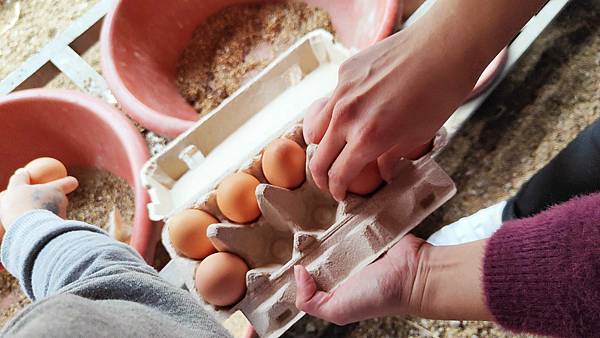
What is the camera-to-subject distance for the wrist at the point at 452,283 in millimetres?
554

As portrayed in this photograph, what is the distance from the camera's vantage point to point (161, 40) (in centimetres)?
110

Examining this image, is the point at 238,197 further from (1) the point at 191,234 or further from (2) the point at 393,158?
(2) the point at 393,158

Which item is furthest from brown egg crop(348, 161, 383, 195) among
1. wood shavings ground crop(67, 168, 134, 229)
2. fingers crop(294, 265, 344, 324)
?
wood shavings ground crop(67, 168, 134, 229)

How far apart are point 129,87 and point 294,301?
50 cm

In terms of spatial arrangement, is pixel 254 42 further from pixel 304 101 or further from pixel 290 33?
pixel 304 101

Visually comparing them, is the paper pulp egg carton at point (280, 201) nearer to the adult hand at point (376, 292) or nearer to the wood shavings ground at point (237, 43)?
the adult hand at point (376, 292)

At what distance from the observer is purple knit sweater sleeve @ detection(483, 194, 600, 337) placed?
18.9 inches

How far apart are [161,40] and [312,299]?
0.68 m

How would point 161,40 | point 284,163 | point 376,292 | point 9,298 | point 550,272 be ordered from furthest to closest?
1. point 161,40
2. point 9,298
3. point 284,163
4. point 376,292
5. point 550,272

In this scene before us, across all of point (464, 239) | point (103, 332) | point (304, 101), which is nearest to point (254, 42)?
point (304, 101)

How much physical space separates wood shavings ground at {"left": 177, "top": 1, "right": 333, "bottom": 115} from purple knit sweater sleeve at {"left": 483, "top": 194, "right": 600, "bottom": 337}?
0.68 metres

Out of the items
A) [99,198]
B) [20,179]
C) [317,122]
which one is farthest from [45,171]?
[317,122]

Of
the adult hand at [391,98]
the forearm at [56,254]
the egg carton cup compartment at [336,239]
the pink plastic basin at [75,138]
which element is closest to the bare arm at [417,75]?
the adult hand at [391,98]

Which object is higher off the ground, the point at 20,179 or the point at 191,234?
the point at 20,179
